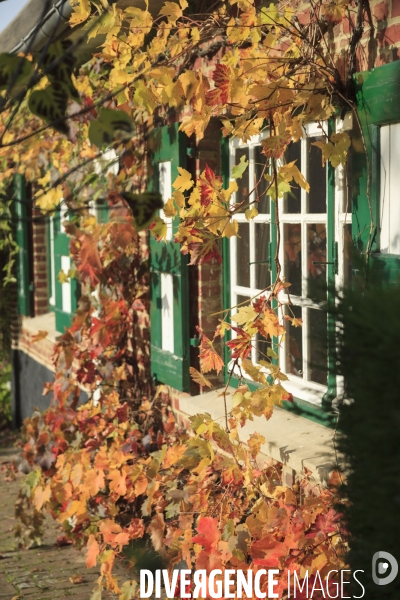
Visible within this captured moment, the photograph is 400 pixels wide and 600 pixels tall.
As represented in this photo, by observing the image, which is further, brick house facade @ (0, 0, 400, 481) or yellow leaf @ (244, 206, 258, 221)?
yellow leaf @ (244, 206, 258, 221)

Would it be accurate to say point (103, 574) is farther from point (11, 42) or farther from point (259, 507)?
point (11, 42)

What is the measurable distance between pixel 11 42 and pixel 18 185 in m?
3.00

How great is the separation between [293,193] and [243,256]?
26.5 inches

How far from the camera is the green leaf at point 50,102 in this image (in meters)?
2.12

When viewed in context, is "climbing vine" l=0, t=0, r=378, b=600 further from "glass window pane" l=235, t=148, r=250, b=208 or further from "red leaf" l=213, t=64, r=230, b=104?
"glass window pane" l=235, t=148, r=250, b=208

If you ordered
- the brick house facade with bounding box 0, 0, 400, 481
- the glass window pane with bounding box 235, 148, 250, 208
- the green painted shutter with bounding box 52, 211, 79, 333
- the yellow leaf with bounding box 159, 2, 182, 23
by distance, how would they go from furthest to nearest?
the green painted shutter with bounding box 52, 211, 79, 333 → the glass window pane with bounding box 235, 148, 250, 208 → the yellow leaf with bounding box 159, 2, 182, 23 → the brick house facade with bounding box 0, 0, 400, 481

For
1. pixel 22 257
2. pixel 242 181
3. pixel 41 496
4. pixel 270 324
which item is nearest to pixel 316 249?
pixel 270 324

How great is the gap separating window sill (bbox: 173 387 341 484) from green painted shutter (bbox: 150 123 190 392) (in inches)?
19.3

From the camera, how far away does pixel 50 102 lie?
2131 millimetres

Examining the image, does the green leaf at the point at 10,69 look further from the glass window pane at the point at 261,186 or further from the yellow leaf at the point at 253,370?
the glass window pane at the point at 261,186

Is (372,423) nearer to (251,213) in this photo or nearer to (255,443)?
(251,213)

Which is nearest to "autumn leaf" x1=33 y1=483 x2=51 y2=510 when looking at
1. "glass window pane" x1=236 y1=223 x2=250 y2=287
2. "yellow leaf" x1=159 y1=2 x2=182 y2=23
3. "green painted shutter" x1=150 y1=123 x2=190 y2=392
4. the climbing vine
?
the climbing vine

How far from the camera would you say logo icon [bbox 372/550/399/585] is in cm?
187

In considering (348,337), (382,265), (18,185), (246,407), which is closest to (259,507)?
(246,407)
